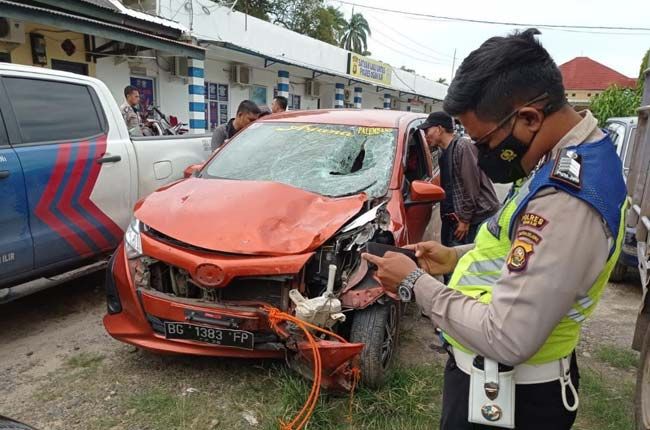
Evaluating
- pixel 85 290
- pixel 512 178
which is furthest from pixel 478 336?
pixel 85 290

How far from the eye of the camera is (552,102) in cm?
117

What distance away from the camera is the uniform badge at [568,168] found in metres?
1.07

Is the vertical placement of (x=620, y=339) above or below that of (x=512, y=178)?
below

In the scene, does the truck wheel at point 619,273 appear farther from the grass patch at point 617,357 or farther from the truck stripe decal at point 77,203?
the truck stripe decal at point 77,203

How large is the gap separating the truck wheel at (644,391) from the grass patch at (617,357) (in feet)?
3.91

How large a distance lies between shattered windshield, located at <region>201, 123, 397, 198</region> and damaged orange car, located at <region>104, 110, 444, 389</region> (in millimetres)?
31

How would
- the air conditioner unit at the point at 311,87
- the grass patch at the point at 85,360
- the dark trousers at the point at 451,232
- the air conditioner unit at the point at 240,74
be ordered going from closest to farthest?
the grass patch at the point at 85,360 < the dark trousers at the point at 451,232 < the air conditioner unit at the point at 240,74 < the air conditioner unit at the point at 311,87

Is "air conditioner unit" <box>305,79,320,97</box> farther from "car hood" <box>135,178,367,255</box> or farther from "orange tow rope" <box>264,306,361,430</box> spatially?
"orange tow rope" <box>264,306,361,430</box>

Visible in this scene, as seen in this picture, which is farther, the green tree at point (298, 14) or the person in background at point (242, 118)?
the green tree at point (298, 14)

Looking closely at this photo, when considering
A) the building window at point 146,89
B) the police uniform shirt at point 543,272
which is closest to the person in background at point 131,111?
the building window at point 146,89

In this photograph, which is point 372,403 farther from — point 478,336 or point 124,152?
point 124,152

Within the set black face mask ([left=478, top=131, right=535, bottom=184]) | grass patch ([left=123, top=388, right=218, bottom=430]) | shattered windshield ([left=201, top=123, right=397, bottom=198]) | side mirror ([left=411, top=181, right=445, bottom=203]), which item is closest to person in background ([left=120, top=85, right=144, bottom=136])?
shattered windshield ([left=201, top=123, right=397, bottom=198])

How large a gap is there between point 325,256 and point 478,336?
1573 mm

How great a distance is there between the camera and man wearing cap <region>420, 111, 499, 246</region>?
12.8 feet
